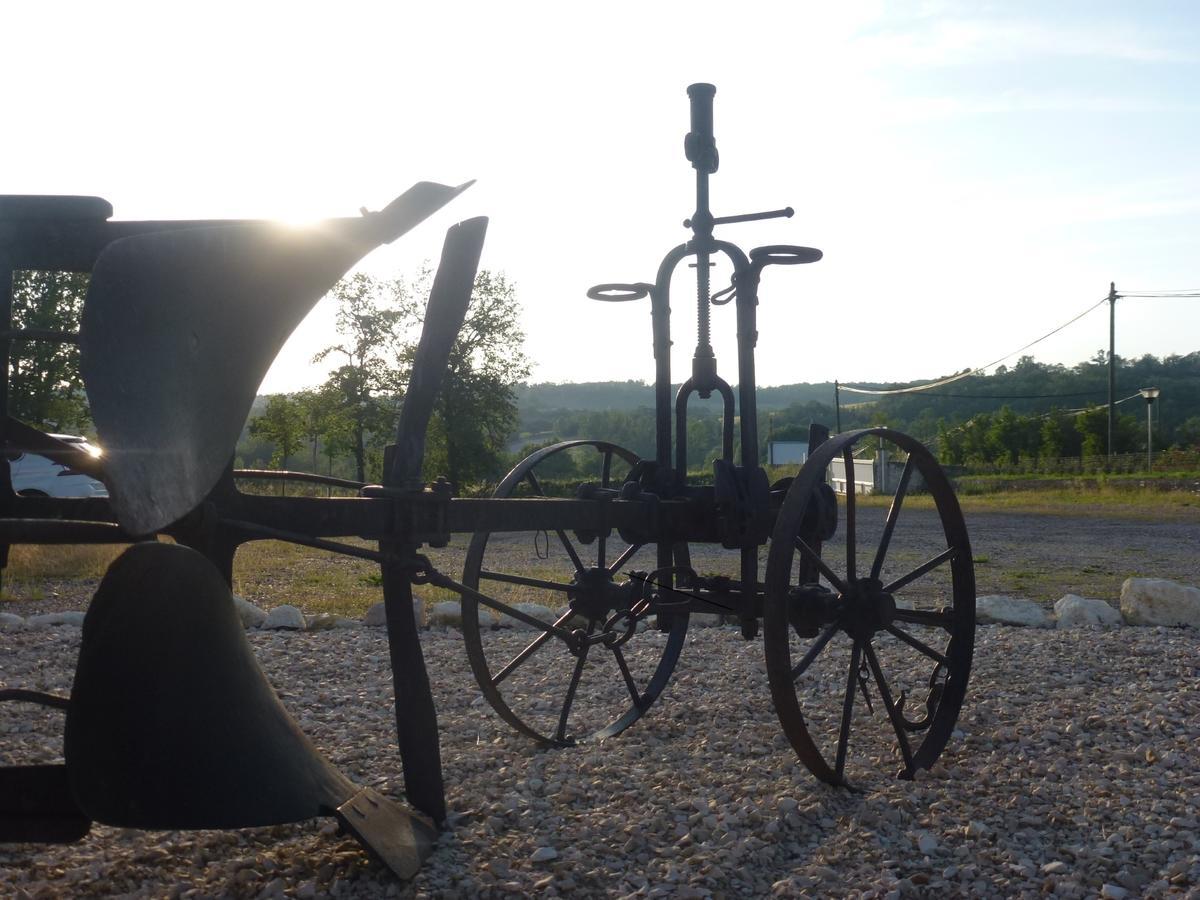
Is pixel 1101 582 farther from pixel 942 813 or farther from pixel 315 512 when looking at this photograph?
pixel 315 512

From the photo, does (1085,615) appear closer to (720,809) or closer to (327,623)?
(720,809)

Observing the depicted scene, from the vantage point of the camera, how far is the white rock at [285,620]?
6.18 meters

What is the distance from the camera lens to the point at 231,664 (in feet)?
8.60

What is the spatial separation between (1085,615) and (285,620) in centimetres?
459

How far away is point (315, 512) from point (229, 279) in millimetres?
658

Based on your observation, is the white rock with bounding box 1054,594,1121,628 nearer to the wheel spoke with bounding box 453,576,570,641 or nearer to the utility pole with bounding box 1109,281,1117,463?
the wheel spoke with bounding box 453,576,570,641

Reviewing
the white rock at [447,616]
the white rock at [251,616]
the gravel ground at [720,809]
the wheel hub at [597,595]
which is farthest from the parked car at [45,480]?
the wheel hub at [597,595]

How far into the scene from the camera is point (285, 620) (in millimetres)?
6195

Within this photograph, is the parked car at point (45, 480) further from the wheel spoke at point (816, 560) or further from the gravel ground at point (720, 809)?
the wheel spoke at point (816, 560)

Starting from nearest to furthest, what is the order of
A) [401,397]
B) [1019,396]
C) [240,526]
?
[240,526] → [401,397] → [1019,396]

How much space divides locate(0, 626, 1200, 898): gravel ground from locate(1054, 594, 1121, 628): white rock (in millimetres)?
1265

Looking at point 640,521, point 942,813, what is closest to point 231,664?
point 640,521

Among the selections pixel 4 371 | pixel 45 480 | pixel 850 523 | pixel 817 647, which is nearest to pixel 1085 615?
pixel 850 523

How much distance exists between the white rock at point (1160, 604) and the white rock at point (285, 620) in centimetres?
478
